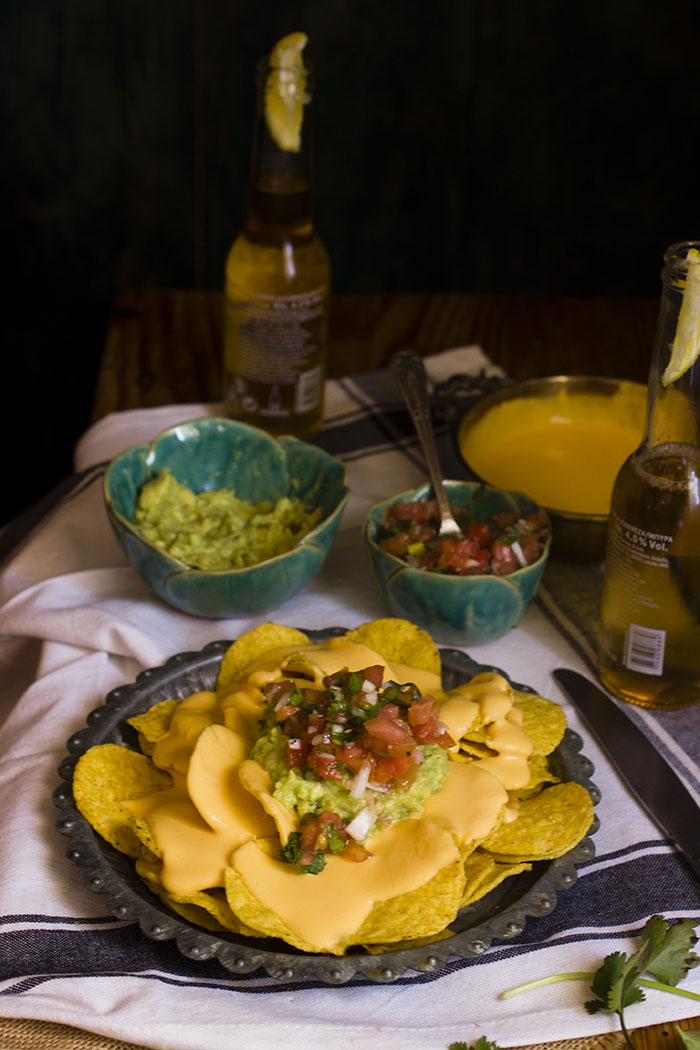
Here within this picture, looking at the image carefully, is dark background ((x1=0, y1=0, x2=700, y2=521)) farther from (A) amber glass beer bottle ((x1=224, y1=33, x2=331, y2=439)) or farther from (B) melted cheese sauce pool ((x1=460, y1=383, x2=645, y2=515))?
(B) melted cheese sauce pool ((x1=460, y1=383, x2=645, y2=515))

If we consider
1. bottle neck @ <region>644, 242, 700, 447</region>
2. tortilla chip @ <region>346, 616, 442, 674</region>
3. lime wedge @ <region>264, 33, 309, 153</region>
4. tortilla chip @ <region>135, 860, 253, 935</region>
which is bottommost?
tortilla chip @ <region>135, 860, 253, 935</region>

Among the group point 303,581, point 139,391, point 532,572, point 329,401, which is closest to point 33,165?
point 139,391

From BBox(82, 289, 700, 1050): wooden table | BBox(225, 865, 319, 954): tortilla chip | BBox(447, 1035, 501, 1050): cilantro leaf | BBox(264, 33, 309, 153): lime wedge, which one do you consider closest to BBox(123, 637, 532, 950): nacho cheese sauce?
BBox(225, 865, 319, 954): tortilla chip

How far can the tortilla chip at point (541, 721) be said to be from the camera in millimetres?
1202

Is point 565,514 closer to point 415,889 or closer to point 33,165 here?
point 415,889

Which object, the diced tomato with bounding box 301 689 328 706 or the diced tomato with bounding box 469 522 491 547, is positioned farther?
the diced tomato with bounding box 469 522 491 547

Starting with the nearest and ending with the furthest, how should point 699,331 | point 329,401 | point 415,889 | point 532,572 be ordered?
point 415,889 → point 699,331 → point 532,572 → point 329,401

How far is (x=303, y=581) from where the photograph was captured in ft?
4.92

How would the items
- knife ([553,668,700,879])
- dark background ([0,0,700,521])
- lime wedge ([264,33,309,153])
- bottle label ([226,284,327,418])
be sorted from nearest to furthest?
knife ([553,668,700,879])
lime wedge ([264,33,309,153])
bottle label ([226,284,327,418])
dark background ([0,0,700,521])

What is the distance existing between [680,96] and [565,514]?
175 cm

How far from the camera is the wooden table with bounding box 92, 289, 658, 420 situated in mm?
2170

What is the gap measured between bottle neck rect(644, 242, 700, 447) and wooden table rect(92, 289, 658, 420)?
0.93 m

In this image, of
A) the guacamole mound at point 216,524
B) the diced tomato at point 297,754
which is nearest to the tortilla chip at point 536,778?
the diced tomato at point 297,754

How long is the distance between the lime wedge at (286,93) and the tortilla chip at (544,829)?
1006 mm
